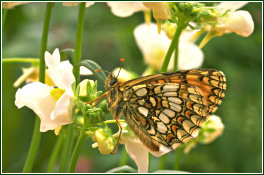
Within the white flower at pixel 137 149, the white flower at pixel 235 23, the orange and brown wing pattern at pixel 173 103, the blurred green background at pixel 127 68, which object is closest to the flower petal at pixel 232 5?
the white flower at pixel 235 23

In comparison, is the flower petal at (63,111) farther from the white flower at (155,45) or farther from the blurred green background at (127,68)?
the blurred green background at (127,68)

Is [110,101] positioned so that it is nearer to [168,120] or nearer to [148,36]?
[168,120]

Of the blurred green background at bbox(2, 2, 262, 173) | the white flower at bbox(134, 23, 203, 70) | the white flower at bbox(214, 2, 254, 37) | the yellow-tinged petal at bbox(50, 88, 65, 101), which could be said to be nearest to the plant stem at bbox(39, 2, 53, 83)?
the yellow-tinged petal at bbox(50, 88, 65, 101)

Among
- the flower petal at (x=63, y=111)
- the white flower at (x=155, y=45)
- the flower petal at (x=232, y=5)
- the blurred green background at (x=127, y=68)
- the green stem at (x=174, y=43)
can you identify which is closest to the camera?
the flower petal at (x=63, y=111)

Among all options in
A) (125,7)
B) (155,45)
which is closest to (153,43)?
(155,45)

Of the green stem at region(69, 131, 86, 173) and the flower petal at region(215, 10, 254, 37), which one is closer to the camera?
the green stem at region(69, 131, 86, 173)

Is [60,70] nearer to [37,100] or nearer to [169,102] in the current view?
[37,100]

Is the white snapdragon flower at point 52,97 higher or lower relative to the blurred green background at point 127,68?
higher

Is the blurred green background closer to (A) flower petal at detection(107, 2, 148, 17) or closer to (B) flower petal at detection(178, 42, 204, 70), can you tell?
(B) flower petal at detection(178, 42, 204, 70)
